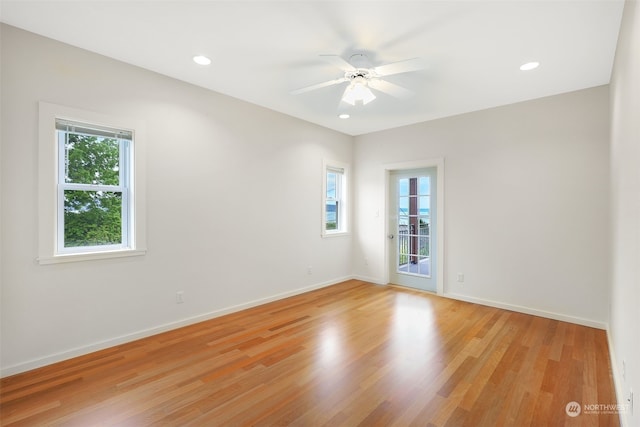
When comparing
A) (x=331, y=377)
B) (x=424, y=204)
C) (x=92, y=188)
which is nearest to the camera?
(x=331, y=377)

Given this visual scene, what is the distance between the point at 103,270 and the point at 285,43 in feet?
9.04

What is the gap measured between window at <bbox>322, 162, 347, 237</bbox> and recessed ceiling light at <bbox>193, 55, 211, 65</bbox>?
8.98 ft

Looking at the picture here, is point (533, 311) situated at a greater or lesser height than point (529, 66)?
lesser

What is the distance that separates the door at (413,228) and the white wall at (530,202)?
33cm

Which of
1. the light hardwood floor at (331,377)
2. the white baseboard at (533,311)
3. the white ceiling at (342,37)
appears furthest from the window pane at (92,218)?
the white baseboard at (533,311)

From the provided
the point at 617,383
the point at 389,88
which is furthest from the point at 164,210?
the point at 617,383

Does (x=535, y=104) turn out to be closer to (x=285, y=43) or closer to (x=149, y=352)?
(x=285, y=43)

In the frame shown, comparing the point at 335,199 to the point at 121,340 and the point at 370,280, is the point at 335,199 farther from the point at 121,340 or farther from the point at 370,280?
the point at 121,340

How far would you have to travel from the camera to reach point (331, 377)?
Answer: 7.86ft

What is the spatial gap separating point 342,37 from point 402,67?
0.58 m

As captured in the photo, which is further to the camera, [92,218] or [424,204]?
[424,204]

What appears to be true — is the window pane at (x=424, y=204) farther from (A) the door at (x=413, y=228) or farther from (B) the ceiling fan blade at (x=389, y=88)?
(B) the ceiling fan blade at (x=389, y=88)

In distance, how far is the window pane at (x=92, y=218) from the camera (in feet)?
9.00

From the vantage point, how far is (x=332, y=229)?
5641mm
